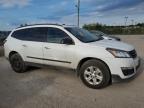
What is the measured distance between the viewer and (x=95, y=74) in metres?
6.30

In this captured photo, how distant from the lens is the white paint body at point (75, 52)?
6.09 m

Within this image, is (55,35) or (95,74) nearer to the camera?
(95,74)

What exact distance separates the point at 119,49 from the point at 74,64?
1.36m

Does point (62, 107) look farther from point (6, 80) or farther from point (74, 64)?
point (6, 80)

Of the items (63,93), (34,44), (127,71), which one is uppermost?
(34,44)

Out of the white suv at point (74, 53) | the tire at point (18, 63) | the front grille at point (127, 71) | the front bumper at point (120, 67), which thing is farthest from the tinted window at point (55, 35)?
the front grille at point (127, 71)

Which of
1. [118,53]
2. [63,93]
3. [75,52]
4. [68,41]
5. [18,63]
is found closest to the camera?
[63,93]

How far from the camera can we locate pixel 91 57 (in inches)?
251

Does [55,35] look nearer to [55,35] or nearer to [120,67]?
[55,35]

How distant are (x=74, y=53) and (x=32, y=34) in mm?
2099

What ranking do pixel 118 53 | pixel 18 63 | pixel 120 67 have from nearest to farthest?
pixel 120 67 < pixel 118 53 < pixel 18 63

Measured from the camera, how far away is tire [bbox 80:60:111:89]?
20.2 ft

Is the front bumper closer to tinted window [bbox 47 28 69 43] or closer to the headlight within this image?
the headlight

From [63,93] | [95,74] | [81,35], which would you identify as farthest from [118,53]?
[63,93]
